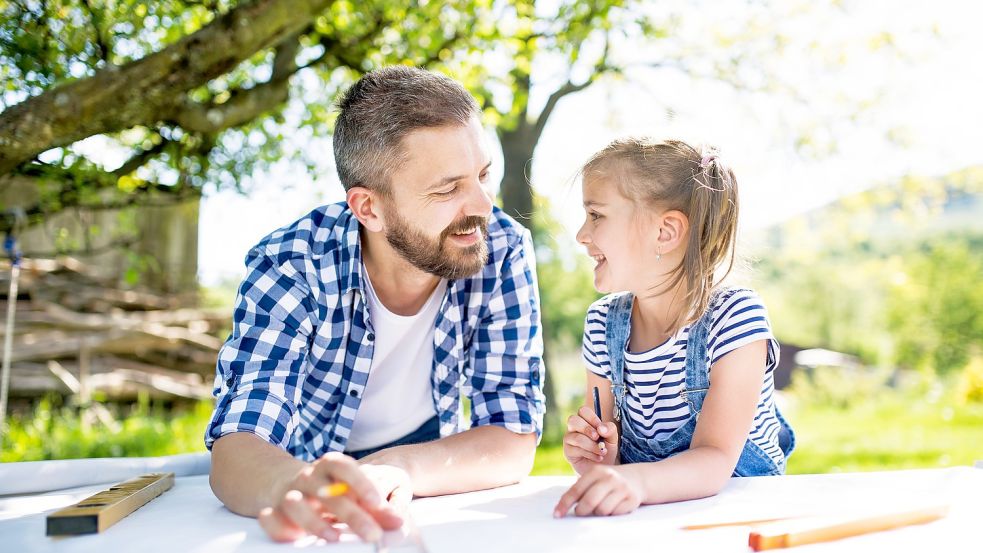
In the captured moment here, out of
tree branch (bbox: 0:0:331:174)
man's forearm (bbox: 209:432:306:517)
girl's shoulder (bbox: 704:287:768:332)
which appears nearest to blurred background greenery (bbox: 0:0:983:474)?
tree branch (bbox: 0:0:331:174)

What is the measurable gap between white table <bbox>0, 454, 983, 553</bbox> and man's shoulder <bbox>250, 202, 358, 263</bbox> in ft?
1.89

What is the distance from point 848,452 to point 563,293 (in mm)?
10489

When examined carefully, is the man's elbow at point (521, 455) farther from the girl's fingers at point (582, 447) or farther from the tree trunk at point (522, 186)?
the tree trunk at point (522, 186)

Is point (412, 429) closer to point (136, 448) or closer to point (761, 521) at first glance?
point (761, 521)

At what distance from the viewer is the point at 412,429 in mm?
2287

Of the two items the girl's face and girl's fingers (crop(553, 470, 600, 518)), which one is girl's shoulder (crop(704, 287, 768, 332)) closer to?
the girl's face

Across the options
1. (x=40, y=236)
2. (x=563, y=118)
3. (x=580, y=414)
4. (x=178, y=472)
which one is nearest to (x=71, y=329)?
(x=40, y=236)

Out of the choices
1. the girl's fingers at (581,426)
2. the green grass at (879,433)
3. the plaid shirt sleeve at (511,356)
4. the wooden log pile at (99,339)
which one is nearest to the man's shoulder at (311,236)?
the plaid shirt sleeve at (511,356)

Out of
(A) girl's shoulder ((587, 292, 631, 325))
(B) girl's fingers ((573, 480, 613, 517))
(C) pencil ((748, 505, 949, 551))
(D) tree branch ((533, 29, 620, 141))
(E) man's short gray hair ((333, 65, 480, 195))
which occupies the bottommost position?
(B) girl's fingers ((573, 480, 613, 517))

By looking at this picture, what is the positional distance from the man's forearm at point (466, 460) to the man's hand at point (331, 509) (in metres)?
0.36

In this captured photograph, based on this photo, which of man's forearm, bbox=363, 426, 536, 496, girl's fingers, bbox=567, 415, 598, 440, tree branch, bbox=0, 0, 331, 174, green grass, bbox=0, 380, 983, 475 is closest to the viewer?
man's forearm, bbox=363, 426, 536, 496

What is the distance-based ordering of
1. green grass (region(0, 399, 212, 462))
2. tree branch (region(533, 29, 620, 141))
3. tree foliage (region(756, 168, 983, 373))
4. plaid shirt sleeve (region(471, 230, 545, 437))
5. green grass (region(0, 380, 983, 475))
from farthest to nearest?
tree foliage (region(756, 168, 983, 373)) < tree branch (region(533, 29, 620, 141)) < green grass (region(0, 380, 983, 475)) < green grass (region(0, 399, 212, 462)) < plaid shirt sleeve (region(471, 230, 545, 437))

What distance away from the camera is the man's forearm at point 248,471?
4.51ft

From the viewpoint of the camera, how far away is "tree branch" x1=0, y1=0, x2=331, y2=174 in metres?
2.29
